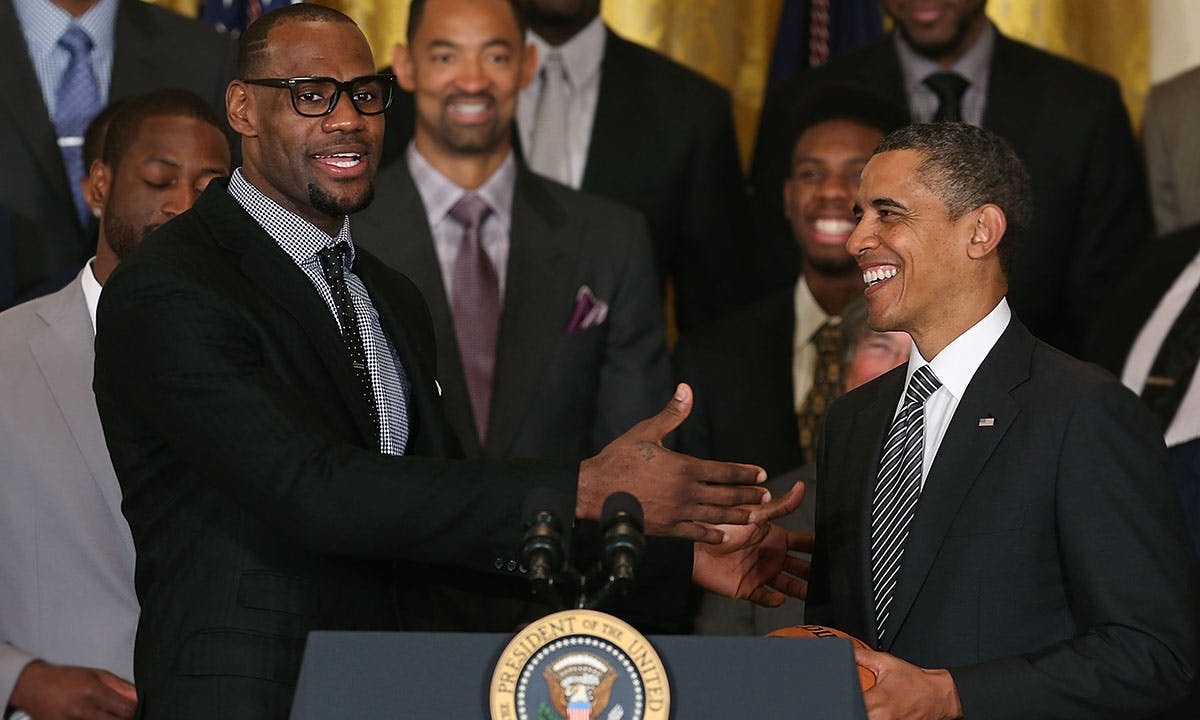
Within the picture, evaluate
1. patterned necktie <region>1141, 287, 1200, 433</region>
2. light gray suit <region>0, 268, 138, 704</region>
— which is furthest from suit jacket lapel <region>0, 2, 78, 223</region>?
patterned necktie <region>1141, 287, 1200, 433</region>

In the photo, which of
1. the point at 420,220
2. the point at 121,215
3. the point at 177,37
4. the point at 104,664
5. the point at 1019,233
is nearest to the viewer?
the point at 1019,233

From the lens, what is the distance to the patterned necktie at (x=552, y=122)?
18.9ft

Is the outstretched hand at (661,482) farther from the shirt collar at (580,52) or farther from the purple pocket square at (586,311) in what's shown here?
the shirt collar at (580,52)

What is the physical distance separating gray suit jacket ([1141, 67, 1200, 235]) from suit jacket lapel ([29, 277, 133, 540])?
3.21 meters

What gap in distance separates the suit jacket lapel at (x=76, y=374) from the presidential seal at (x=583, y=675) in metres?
1.61

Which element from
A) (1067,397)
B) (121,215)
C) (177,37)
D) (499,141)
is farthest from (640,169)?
(1067,397)

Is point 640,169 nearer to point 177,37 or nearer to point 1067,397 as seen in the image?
point 177,37

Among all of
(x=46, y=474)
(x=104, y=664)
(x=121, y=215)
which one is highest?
(x=121, y=215)

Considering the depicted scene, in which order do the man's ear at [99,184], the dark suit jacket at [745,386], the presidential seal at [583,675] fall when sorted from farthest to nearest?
the dark suit jacket at [745,386], the man's ear at [99,184], the presidential seal at [583,675]

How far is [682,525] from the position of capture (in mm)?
2955

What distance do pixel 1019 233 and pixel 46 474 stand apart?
1970mm

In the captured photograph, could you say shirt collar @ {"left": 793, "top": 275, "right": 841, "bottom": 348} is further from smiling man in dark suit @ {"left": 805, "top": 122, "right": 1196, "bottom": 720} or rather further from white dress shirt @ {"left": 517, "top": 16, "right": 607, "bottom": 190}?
smiling man in dark suit @ {"left": 805, "top": 122, "right": 1196, "bottom": 720}

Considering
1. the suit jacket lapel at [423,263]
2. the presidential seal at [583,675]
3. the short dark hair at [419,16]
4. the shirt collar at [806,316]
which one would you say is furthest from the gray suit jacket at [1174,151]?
the presidential seal at [583,675]

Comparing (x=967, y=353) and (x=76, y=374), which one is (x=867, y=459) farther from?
(x=76, y=374)
